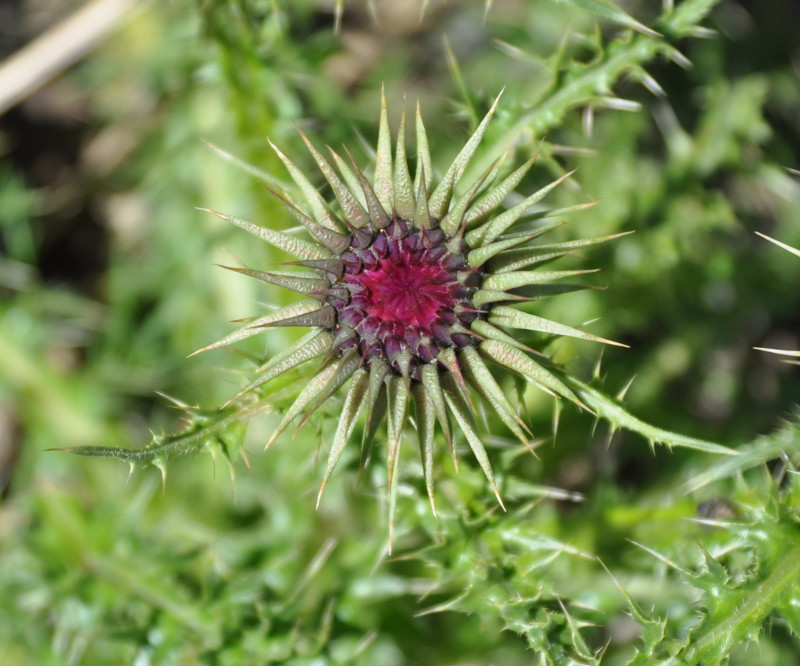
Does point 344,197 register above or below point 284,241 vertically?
above

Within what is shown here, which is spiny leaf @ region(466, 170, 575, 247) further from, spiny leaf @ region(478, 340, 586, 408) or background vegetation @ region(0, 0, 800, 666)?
background vegetation @ region(0, 0, 800, 666)

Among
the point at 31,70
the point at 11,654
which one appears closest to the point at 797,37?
the point at 31,70

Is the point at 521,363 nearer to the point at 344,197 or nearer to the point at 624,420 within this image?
the point at 624,420

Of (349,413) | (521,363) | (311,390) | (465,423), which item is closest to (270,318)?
(311,390)

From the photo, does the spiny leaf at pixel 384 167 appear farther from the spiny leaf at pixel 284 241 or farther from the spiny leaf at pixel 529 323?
the spiny leaf at pixel 529 323

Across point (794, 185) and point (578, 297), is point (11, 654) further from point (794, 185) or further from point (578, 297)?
point (794, 185)

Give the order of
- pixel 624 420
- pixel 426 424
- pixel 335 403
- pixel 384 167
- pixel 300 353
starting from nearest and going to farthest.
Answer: pixel 426 424, pixel 300 353, pixel 384 167, pixel 624 420, pixel 335 403

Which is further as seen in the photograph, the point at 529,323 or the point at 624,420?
the point at 624,420
